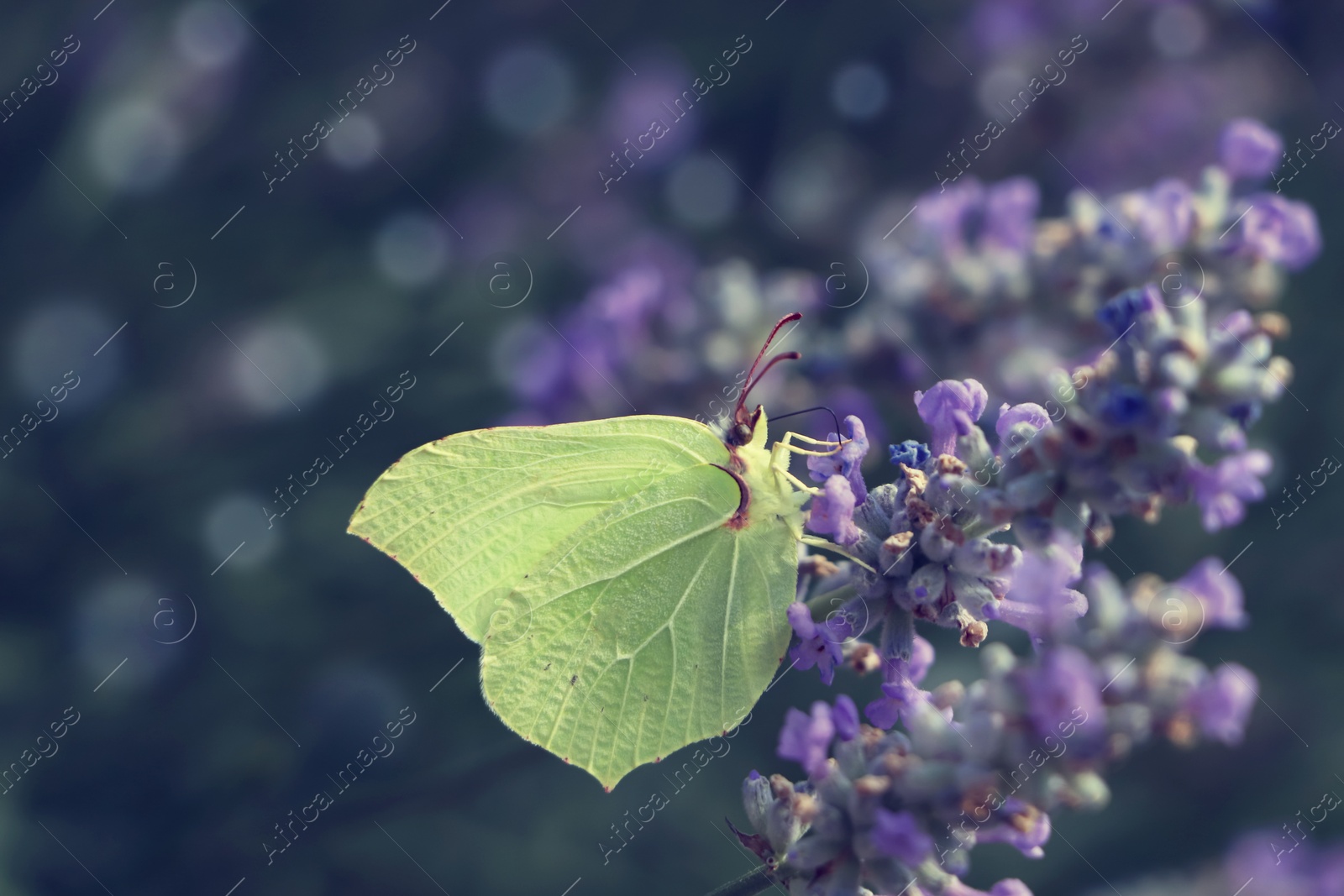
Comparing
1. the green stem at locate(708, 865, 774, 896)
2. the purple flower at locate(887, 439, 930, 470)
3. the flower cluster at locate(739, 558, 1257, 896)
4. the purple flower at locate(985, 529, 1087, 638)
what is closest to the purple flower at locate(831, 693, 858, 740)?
the flower cluster at locate(739, 558, 1257, 896)

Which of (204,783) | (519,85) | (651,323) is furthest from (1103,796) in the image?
(519,85)

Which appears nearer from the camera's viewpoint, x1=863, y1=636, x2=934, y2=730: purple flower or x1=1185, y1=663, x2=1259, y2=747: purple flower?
x1=1185, y1=663, x2=1259, y2=747: purple flower

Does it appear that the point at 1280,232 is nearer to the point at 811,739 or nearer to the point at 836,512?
the point at 836,512

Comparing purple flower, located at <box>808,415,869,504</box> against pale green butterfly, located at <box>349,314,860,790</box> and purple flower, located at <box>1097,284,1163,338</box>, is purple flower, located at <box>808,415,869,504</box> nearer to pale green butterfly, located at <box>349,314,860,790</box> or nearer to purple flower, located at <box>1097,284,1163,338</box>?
pale green butterfly, located at <box>349,314,860,790</box>

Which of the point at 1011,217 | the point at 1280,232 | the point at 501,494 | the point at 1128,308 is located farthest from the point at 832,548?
the point at 1011,217

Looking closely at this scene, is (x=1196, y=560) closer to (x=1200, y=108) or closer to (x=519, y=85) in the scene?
(x=1200, y=108)

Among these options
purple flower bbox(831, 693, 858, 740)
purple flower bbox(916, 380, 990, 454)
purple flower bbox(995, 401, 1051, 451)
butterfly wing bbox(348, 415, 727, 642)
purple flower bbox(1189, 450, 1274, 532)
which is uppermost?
butterfly wing bbox(348, 415, 727, 642)

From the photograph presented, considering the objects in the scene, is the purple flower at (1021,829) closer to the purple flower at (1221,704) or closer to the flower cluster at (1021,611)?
the flower cluster at (1021,611)
